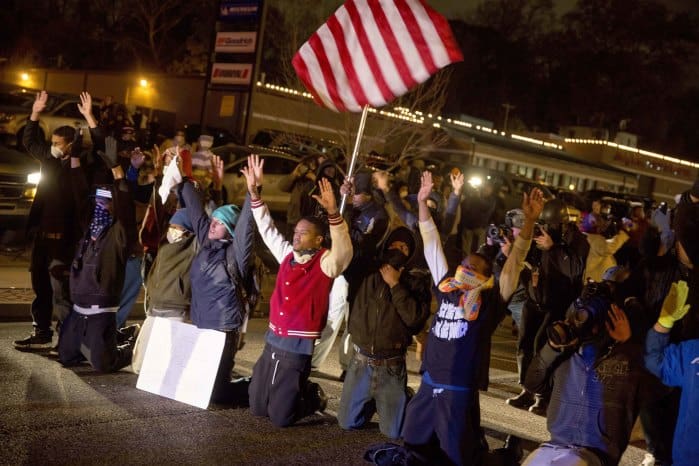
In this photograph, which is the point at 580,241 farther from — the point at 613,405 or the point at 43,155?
the point at 43,155

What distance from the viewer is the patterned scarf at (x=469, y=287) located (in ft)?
18.6

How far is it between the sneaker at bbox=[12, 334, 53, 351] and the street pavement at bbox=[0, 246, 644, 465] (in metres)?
0.10

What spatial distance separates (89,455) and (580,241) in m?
5.06

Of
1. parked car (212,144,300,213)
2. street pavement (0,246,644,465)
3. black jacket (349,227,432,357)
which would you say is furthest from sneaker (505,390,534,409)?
parked car (212,144,300,213)

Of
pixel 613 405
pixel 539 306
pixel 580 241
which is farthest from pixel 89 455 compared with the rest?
pixel 580 241

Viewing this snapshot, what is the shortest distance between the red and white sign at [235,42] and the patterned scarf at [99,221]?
15.4 m

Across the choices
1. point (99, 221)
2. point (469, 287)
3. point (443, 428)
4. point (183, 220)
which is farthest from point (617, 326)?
point (99, 221)

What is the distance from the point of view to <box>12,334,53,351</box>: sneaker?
7.72 meters

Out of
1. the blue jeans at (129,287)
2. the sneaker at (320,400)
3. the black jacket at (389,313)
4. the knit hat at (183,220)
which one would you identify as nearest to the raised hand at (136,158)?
the blue jeans at (129,287)

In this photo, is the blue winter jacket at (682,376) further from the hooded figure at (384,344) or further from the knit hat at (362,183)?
the knit hat at (362,183)

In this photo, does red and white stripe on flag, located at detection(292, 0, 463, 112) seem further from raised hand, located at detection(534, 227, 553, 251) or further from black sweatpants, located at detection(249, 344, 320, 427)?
black sweatpants, located at detection(249, 344, 320, 427)

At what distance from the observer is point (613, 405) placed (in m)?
5.09

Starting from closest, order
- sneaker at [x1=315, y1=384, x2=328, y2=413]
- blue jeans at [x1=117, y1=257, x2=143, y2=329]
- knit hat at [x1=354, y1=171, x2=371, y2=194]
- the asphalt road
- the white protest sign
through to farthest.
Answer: the asphalt road
the white protest sign
sneaker at [x1=315, y1=384, x2=328, y2=413]
blue jeans at [x1=117, y1=257, x2=143, y2=329]
knit hat at [x1=354, y1=171, x2=371, y2=194]

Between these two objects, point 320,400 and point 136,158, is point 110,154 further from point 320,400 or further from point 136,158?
point 320,400
